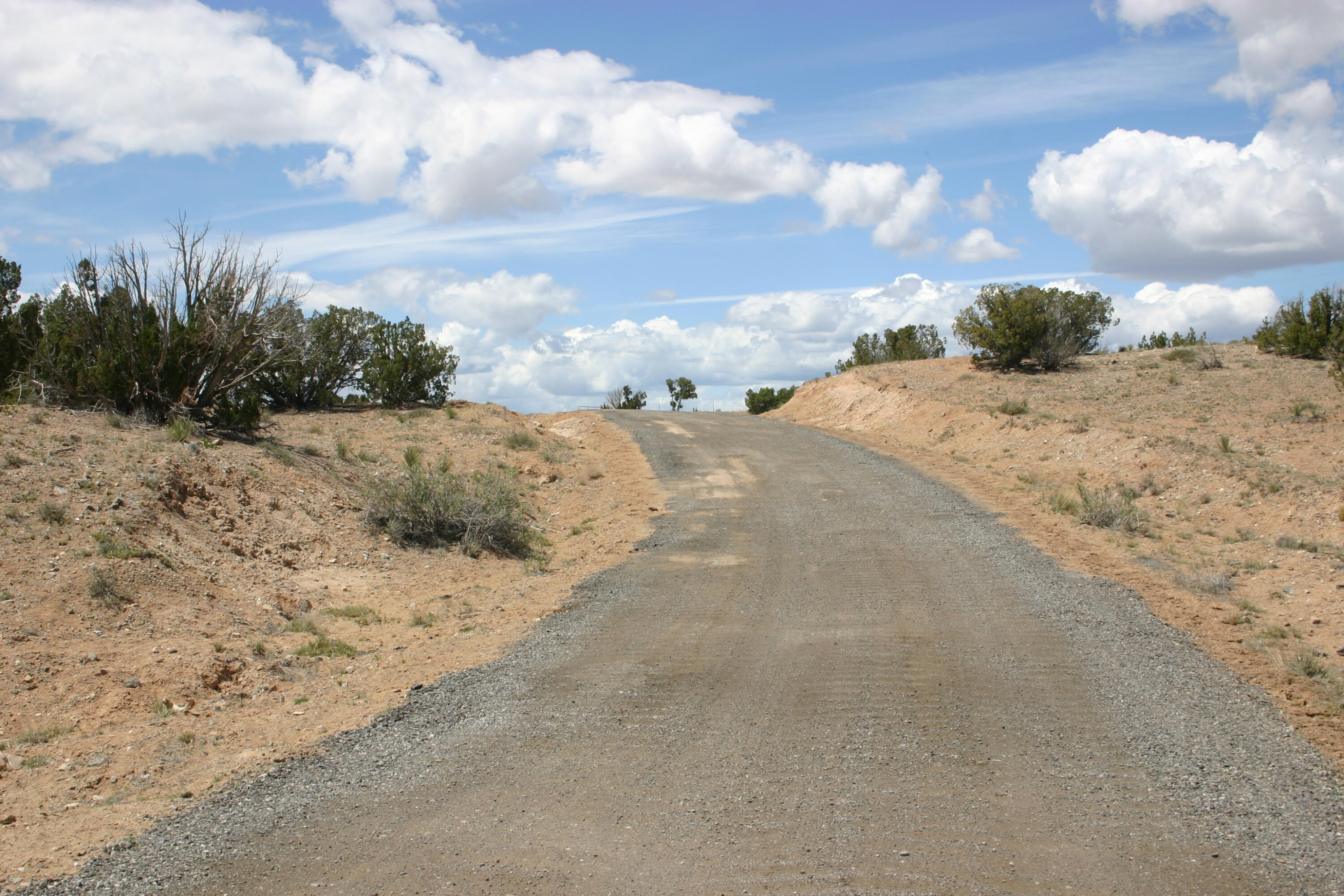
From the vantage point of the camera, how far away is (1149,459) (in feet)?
57.0

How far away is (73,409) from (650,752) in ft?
44.3

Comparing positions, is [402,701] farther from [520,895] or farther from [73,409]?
[73,409]

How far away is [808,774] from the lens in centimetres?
578

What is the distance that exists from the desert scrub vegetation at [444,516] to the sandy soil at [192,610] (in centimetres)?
35

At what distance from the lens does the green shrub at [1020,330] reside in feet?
110

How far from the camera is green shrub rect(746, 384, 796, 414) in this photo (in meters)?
44.7

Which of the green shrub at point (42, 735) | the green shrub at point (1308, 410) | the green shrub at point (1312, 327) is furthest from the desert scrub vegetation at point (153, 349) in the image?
the green shrub at point (1312, 327)

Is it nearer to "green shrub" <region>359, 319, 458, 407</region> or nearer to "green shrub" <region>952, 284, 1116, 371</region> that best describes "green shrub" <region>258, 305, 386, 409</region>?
"green shrub" <region>359, 319, 458, 407</region>

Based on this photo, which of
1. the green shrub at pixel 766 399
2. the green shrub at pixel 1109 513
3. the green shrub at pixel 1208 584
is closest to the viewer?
the green shrub at pixel 1208 584

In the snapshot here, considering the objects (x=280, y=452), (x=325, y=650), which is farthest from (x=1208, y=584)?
(x=280, y=452)

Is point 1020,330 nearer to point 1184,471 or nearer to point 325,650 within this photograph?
point 1184,471

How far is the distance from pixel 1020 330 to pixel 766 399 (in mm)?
15055

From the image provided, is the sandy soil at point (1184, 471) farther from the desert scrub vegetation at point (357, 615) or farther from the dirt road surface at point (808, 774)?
the desert scrub vegetation at point (357, 615)

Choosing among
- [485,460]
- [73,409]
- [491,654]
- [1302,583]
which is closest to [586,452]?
[485,460]
